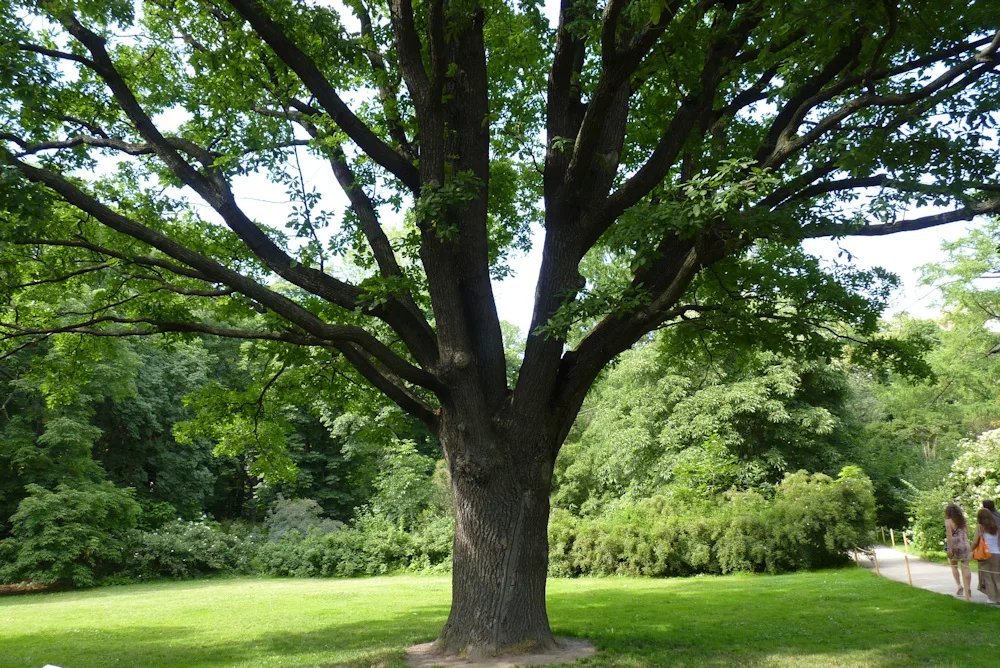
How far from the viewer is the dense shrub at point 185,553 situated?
74.5ft

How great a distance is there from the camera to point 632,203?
7.98m

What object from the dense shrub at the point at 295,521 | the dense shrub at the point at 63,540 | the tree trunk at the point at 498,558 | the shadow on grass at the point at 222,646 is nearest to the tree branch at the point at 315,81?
the tree trunk at the point at 498,558

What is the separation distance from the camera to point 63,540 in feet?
67.1

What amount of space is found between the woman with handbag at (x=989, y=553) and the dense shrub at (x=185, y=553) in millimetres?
20883

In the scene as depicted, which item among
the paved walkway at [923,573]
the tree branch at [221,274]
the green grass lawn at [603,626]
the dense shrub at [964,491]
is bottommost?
the green grass lawn at [603,626]

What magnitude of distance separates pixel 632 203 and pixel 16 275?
755 centimetres

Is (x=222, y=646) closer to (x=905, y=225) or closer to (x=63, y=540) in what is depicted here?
(x=905, y=225)

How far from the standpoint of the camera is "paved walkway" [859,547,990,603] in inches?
475

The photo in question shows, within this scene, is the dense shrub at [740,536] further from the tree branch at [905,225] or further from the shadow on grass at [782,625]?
the tree branch at [905,225]

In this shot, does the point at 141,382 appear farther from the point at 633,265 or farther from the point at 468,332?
the point at 633,265

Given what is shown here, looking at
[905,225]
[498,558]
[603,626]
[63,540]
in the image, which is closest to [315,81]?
[498,558]

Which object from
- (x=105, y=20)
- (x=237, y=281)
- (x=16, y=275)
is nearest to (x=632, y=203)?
(x=237, y=281)

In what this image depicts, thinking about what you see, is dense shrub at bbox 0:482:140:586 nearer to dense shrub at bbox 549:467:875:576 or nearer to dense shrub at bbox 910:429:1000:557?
dense shrub at bbox 549:467:875:576

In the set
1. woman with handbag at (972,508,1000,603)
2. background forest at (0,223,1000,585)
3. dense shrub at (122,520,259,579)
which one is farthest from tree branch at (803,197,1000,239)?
dense shrub at (122,520,259,579)
